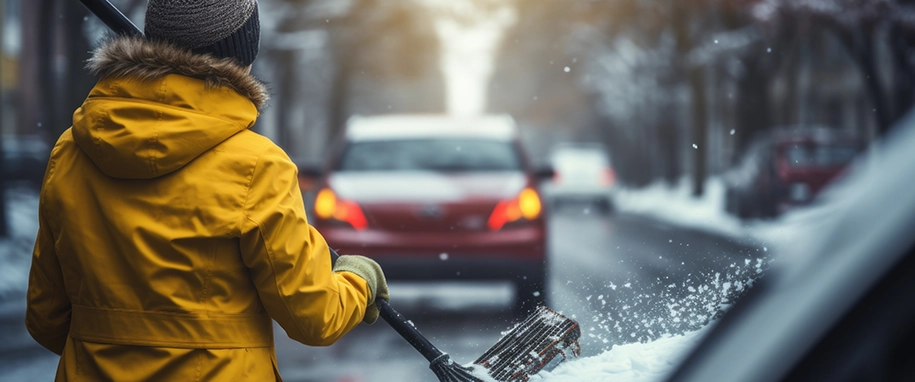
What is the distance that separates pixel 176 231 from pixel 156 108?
21 centimetres

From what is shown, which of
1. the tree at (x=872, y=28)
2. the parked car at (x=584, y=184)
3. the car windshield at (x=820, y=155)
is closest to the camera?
the car windshield at (x=820, y=155)

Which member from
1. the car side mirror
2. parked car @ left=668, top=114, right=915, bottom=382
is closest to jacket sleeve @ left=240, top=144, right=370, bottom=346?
parked car @ left=668, top=114, right=915, bottom=382

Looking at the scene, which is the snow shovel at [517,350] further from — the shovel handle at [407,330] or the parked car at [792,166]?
the parked car at [792,166]

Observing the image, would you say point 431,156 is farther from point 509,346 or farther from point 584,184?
point 584,184

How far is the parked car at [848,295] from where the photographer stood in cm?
77

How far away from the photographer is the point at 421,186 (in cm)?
432

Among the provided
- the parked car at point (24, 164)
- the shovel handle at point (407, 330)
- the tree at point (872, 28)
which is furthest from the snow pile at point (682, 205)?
the parked car at point (24, 164)

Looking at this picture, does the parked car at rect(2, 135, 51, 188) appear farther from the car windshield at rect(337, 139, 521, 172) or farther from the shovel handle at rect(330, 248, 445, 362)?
the shovel handle at rect(330, 248, 445, 362)

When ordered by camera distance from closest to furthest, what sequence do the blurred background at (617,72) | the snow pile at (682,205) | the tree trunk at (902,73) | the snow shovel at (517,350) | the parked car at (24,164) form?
the snow shovel at (517,350) < the snow pile at (682,205) < the blurred background at (617,72) < the parked car at (24,164) < the tree trunk at (902,73)

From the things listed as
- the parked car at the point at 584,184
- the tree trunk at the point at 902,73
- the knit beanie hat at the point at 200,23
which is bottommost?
the parked car at the point at 584,184

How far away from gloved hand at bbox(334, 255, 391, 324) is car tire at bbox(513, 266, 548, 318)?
1.00 ft

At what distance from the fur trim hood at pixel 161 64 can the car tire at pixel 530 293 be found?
0.75 m

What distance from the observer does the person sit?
172 centimetres

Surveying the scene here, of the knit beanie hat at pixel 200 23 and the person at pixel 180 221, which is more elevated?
the knit beanie hat at pixel 200 23
